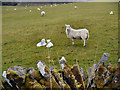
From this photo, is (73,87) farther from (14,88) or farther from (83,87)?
(14,88)

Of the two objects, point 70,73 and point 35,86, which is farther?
point 70,73

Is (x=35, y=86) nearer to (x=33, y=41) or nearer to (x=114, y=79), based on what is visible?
(x=114, y=79)

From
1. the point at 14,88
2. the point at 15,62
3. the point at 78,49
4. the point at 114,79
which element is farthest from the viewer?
the point at 78,49

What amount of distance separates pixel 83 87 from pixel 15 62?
5359 millimetres

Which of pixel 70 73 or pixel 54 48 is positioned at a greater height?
pixel 70 73

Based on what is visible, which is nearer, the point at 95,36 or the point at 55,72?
the point at 55,72

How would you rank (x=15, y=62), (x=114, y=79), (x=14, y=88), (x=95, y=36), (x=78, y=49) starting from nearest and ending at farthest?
(x=114, y=79) < (x=14, y=88) < (x=15, y=62) < (x=78, y=49) < (x=95, y=36)

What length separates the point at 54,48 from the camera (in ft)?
28.2

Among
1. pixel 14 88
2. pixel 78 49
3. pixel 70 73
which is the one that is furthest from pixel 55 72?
pixel 78 49

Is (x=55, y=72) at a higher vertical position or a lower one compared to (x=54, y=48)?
higher

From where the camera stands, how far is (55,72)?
10.4 ft

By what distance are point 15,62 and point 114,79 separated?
5.79m

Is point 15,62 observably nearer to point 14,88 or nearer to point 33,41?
point 33,41

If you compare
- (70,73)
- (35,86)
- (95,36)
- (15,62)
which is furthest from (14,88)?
(95,36)
